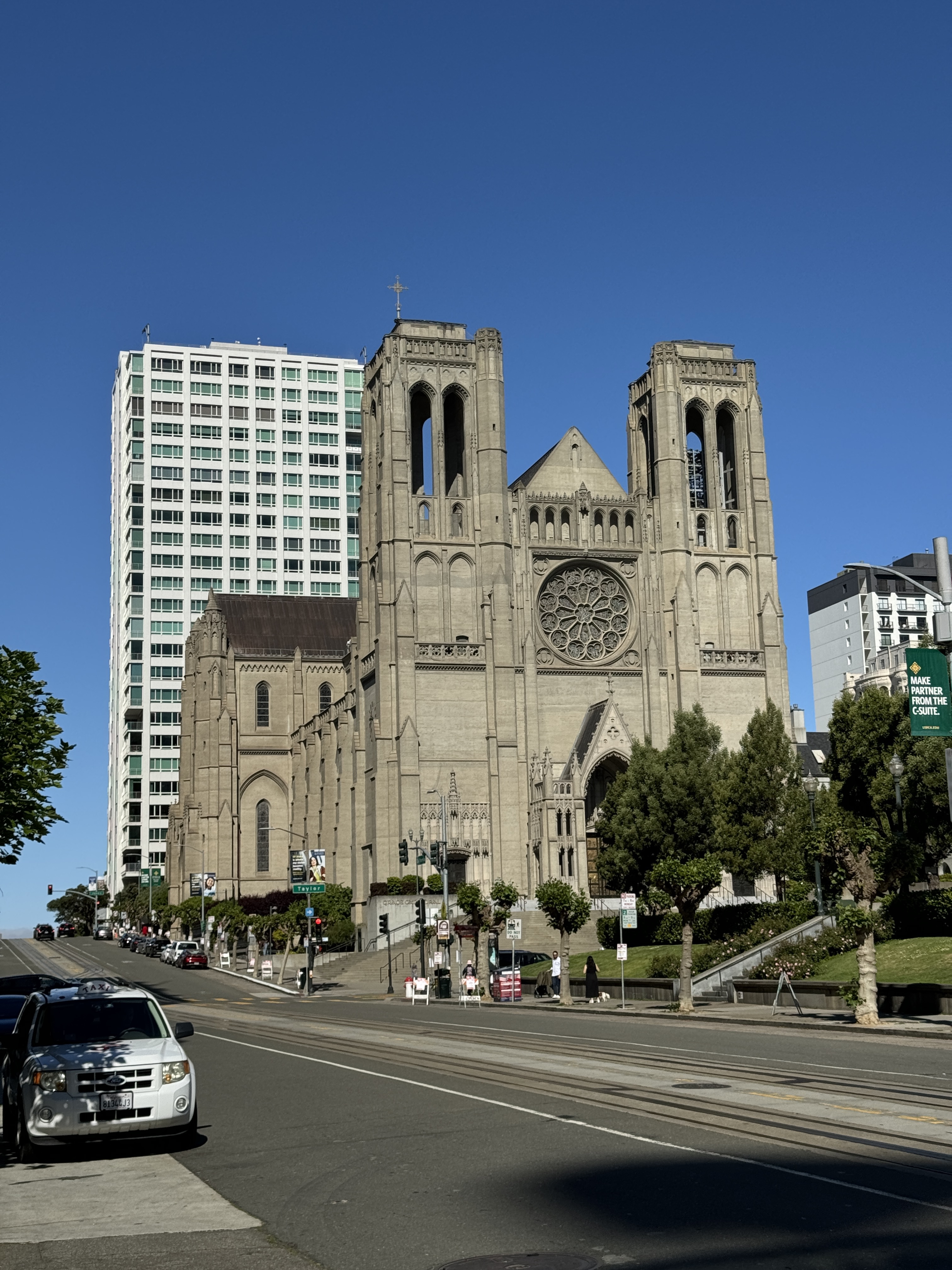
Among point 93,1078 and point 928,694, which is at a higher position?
point 928,694

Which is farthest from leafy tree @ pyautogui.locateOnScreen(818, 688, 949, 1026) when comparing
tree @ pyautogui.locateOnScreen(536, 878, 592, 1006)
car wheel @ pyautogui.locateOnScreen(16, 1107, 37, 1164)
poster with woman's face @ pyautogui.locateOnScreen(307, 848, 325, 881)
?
car wheel @ pyautogui.locateOnScreen(16, 1107, 37, 1164)

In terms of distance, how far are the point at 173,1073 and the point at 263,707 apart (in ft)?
327

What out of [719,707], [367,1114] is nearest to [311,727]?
[719,707]

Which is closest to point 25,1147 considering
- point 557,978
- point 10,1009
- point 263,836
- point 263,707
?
point 10,1009

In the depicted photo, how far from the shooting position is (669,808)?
63.3m

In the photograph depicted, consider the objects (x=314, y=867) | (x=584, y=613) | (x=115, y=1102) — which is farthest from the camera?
(x=584, y=613)

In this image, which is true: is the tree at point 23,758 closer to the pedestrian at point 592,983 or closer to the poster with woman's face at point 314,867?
the pedestrian at point 592,983

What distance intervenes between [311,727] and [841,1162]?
9214 cm

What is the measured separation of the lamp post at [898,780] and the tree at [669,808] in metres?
14.4

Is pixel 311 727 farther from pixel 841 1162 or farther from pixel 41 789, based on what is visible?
pixel 841 1162

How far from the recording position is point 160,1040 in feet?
47.5

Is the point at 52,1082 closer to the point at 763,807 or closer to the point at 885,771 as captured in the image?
the point at 885,771

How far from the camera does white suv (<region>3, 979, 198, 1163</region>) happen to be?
13.4 m

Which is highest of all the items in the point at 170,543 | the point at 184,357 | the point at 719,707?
the point at 184,357
